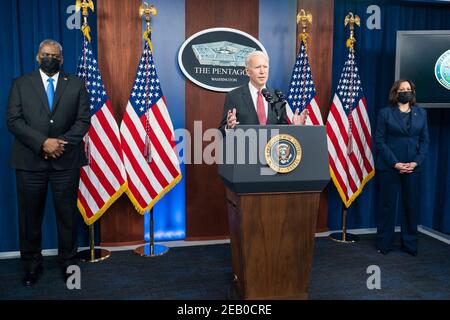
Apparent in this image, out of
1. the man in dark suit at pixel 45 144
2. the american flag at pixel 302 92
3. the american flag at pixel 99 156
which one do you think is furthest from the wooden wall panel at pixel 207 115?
the man in dark suit at pixel 45 144

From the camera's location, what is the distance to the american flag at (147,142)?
3.56 m

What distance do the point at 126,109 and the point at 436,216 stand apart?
3798mm

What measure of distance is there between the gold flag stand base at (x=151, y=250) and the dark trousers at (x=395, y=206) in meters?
2.06

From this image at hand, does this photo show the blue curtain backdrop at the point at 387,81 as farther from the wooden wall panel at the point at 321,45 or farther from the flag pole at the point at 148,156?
the flag pole at the point at 148,156

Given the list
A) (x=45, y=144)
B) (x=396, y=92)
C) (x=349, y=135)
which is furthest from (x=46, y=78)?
(x=396, y=92)

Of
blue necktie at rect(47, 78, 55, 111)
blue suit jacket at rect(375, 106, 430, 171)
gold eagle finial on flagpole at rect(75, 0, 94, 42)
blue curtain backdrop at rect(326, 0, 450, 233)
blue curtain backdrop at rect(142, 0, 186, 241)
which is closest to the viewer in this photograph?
blue necktie at rect(47, 78, 55, 111)

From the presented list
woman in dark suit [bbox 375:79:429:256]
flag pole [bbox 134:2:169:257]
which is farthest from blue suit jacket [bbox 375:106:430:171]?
flag pole [bbox 134:2:169:257]

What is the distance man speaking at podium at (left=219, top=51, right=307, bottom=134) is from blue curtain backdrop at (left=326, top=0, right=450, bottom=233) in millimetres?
2120

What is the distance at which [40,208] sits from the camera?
2992mm

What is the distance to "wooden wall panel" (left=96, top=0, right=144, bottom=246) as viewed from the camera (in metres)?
3.64

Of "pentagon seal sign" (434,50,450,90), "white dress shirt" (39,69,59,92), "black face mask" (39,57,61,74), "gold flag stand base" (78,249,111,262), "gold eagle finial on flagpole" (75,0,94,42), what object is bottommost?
"gold flag stand base" (78,249,111,262)

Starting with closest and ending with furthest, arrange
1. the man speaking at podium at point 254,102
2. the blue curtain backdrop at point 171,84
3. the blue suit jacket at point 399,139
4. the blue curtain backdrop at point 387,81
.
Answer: the man speaking at podium at point 254,102 → the blue suit jacket at point 399,139 → the blue curtain backdrop at point 171,84 → the blue curtain backdrop at point 387,81

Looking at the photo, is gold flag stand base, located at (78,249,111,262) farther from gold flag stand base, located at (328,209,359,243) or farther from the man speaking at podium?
gold flag stand base, located at (328,209,359,243)

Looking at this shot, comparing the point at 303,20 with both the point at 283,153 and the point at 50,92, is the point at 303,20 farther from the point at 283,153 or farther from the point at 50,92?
the point at 50,92
